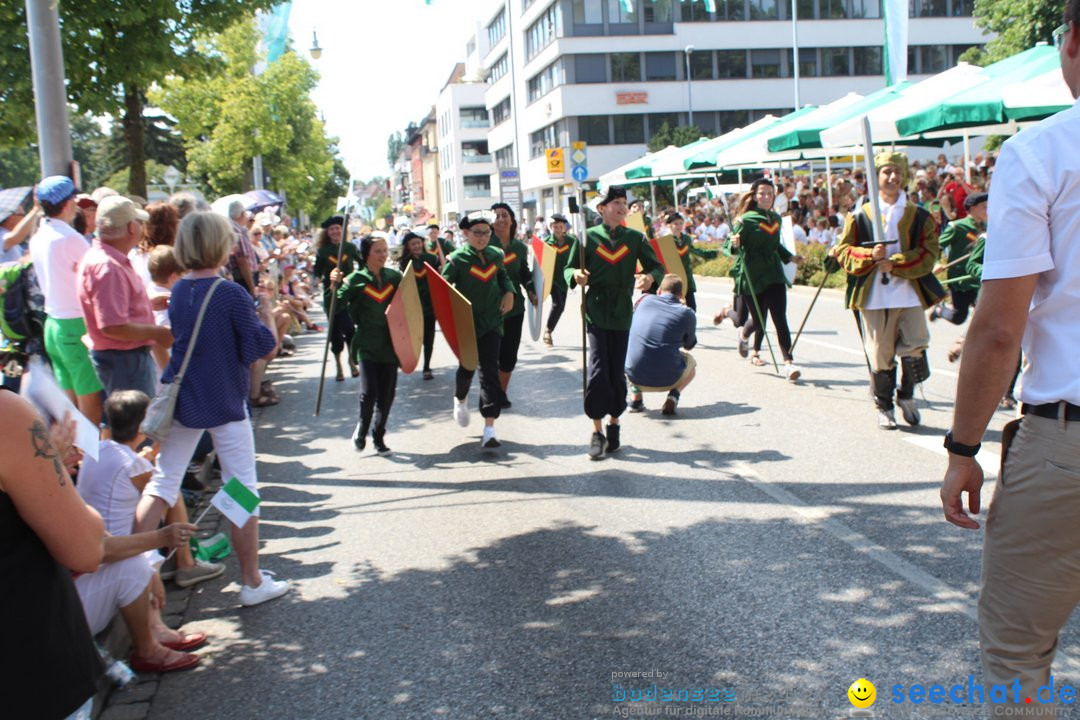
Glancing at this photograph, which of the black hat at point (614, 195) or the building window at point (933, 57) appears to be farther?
the building window at point (933, 57)

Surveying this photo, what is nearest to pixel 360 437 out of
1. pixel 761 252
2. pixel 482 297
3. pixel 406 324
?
pixel 406 324

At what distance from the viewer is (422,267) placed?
10.2 meters

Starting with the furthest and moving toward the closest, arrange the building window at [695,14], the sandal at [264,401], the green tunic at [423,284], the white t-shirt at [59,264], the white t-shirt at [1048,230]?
the building window at [695,14]
the sandal at [264,401]
the green tunic at [423,284]
the white t-shirt at [59,264]
the white t-shirt at [1048,230]

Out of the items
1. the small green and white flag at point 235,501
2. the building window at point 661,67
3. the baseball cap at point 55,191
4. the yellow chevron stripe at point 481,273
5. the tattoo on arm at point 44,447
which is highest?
the building window at point 661,67

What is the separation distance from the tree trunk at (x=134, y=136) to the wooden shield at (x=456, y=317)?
6.39 metres

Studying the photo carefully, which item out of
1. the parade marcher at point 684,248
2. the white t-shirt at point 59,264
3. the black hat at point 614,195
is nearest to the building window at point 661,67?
the parade marcher at point 684,248

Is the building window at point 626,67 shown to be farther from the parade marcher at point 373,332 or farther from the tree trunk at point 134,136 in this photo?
the parade marcher at point 373,332

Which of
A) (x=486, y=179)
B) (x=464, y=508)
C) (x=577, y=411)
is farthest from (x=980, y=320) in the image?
(x=486, y=179)

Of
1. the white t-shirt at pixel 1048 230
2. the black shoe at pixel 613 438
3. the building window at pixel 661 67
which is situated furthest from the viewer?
the building window at pixel 661 67

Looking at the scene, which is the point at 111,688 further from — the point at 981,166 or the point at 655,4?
the point at 655,4

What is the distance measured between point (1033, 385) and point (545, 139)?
60.7 meters

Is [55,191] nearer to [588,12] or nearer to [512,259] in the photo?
[512,259]

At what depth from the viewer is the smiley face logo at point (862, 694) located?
3.46 metres

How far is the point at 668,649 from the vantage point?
4.01 meters
